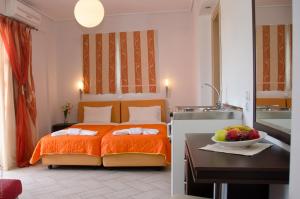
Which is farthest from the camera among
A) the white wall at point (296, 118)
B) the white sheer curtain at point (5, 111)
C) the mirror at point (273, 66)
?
the white sheer curtain at point (5, 111)

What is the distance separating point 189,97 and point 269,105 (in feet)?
12.4

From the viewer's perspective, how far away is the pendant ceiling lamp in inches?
112

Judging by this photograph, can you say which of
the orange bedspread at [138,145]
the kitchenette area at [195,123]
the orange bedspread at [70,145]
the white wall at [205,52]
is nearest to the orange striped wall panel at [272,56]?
the kitchenette area at [195,123]

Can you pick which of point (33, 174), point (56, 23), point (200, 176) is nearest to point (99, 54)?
point (56, 23)

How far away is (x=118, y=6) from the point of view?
15.7 feet

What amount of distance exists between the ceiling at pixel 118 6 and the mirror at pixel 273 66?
10.8 feet

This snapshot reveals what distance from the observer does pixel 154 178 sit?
333 cm

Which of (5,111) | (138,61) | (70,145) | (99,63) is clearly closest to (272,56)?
(70,145)

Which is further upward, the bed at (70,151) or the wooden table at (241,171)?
the wooden table at (241,171)

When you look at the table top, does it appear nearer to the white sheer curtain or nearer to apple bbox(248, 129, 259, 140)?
apple bbox(248, 129, 259, 140)

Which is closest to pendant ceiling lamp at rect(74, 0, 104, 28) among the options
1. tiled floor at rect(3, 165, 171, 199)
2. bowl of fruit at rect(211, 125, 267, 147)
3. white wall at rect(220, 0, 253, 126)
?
white wall at rect(220, 0, 253, 126)

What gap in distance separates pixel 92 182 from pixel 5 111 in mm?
1797

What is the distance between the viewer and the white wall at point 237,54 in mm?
1830

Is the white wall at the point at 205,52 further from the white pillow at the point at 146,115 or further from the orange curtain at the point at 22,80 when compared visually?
the orange curtain at the point at 22,80
